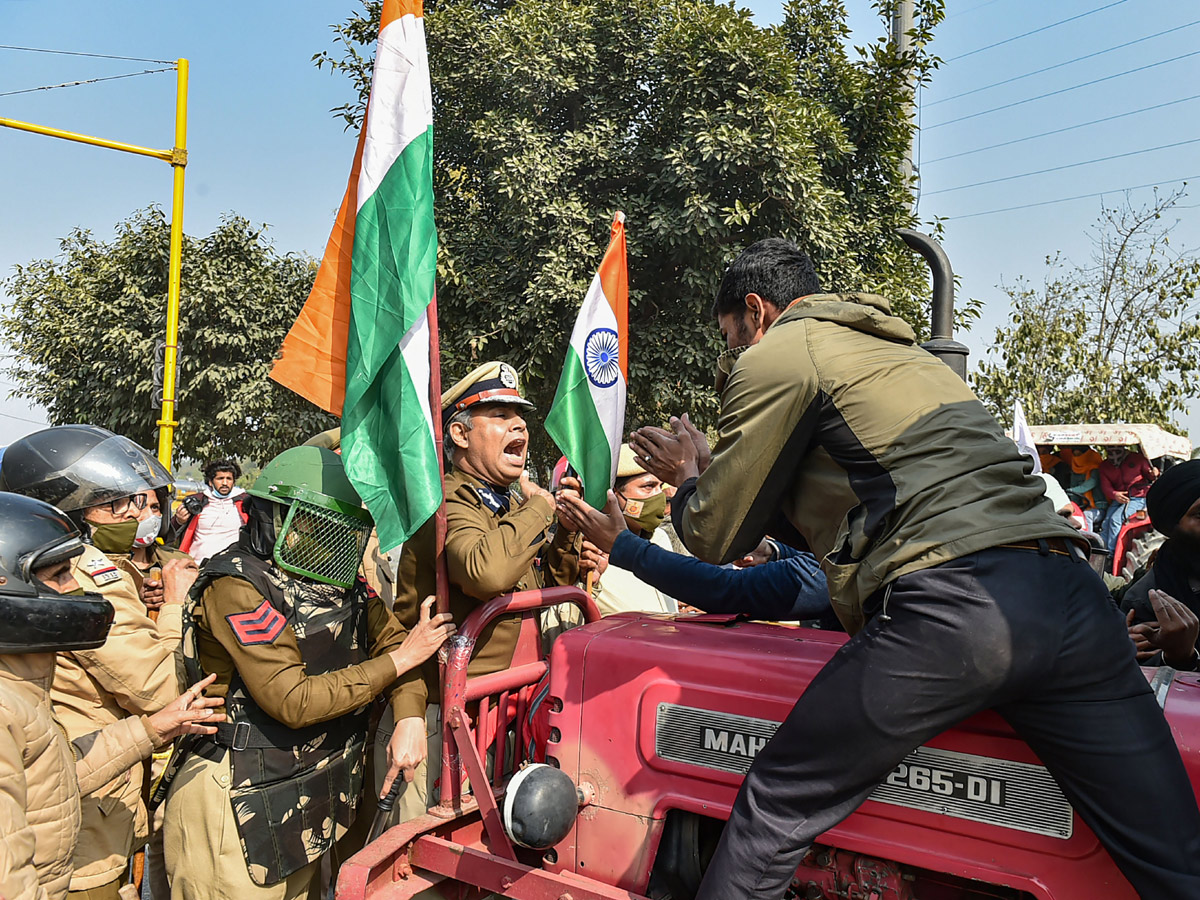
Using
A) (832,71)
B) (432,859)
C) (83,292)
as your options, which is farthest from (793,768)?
(83,292)

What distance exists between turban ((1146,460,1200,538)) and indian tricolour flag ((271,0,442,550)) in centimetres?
289

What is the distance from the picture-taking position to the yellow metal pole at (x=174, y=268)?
11312 mm

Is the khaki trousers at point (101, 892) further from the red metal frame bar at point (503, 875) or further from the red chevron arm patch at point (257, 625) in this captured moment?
the red metal frame bar at point (503, 875)

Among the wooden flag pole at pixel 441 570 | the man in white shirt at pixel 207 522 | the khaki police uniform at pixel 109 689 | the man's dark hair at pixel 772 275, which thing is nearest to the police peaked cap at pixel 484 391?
the wooden flag pole at pixel 441 570

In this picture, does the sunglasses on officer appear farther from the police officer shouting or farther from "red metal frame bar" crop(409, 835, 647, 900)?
"red metal frame bar" crop(409, 835, 647, 900)

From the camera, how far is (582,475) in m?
4.07

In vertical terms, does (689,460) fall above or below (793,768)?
above

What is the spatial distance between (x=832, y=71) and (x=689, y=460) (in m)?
11.0

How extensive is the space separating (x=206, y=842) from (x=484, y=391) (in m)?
1.70

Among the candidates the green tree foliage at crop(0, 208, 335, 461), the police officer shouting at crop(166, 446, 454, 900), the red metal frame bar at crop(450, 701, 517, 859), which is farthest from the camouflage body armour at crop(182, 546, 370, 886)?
the green tree foliage at crop(0, 208, 335, 461)

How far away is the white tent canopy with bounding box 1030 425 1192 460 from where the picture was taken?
968 cm

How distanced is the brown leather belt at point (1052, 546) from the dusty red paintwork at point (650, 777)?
38cm

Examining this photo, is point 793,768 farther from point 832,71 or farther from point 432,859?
point 832,71

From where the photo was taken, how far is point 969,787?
1944mm
